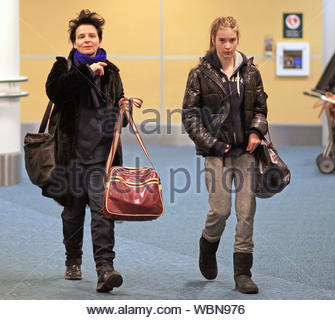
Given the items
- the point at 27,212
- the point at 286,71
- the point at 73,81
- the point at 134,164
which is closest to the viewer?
the point at 73,81

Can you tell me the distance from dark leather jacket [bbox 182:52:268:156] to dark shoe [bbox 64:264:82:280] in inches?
40.2

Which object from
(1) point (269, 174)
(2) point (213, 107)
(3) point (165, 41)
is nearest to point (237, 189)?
(1) point (269, 174)

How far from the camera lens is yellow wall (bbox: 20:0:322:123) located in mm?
12031

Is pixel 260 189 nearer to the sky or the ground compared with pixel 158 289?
nearer to the sky

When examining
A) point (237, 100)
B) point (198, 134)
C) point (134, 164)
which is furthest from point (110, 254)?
point (134, 164)

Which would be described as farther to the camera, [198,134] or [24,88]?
[24,88]

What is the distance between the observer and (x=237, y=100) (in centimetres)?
417

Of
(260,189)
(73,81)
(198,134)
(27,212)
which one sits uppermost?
(73,81)

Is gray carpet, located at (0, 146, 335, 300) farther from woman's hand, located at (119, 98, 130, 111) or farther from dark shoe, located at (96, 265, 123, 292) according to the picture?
woman's hand, located at (119, 98, 130, 111)

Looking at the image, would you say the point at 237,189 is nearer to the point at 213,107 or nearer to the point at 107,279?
the point at 213,107

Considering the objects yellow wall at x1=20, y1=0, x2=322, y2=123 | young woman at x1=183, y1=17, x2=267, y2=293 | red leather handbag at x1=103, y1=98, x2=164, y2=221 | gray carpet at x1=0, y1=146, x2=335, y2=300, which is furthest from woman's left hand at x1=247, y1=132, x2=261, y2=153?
yellow wall at x1=20, y1=0, x2=322, y2=123

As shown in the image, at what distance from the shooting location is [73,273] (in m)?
4.47

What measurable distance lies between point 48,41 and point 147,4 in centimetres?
175

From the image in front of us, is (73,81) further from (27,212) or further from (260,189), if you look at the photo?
(27,212)
